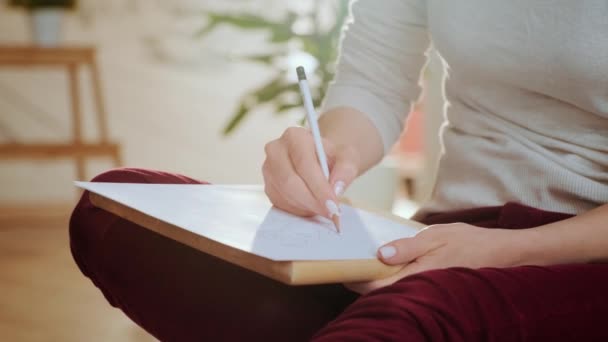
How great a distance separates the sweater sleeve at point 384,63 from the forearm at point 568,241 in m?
0.32

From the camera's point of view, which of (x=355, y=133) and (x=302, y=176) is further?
(x=355, y=133)

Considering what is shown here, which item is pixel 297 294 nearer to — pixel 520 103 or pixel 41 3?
pixel 520 103

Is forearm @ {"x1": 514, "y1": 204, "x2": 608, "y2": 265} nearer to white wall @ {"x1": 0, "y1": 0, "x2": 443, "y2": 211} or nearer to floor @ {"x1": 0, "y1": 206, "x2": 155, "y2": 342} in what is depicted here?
floor @ {"x1": 0, "y1": 206, "x2": 155, "y2": 342}

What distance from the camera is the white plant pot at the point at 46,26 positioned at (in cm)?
324

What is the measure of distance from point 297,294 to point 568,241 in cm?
24

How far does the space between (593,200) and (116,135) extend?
3.00 metres

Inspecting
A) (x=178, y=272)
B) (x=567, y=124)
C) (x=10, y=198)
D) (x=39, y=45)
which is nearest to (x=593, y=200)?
(x=567, y=124)

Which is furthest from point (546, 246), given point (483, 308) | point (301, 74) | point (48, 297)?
point (48, 297)

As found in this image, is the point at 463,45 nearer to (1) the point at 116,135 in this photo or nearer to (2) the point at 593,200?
(2) the point at 593,200

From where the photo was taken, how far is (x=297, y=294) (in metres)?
0.76

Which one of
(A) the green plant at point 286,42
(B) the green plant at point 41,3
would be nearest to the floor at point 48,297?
(A) the green plant at point 286,42

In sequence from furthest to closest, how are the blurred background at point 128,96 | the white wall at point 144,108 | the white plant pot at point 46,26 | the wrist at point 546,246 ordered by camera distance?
the white wall at point 144,108
the blurred background at point 128,96
the white plant pot at point 46,26
the wrist at point 546,246

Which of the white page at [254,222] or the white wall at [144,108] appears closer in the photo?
the white page at [254,222]

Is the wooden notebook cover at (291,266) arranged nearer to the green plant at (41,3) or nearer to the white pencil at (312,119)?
the white pencil at (312,119)
